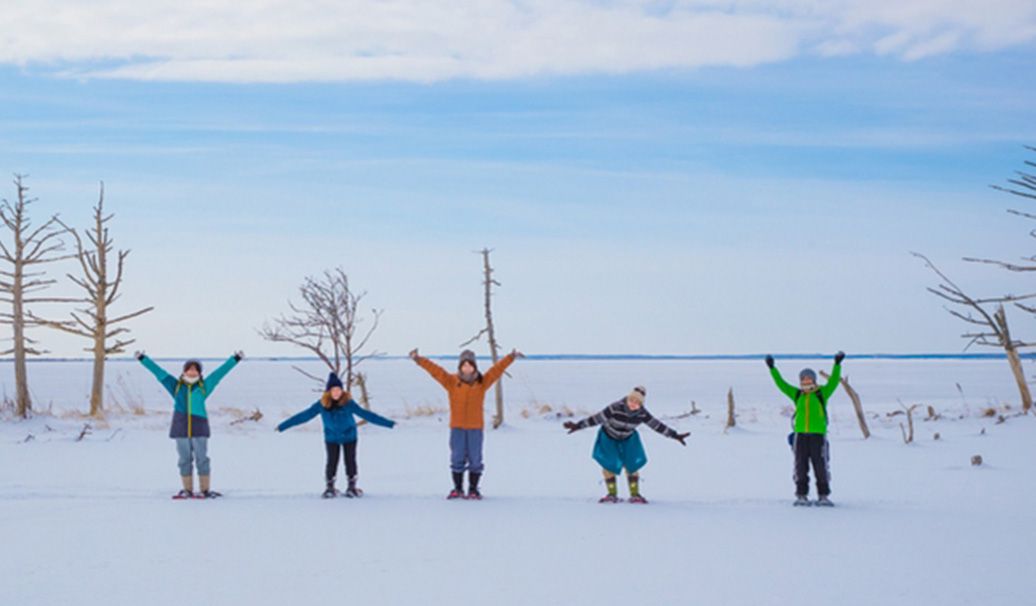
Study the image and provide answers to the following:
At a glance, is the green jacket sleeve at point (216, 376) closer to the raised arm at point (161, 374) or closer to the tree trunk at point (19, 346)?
the raised arm at point (161, 374)

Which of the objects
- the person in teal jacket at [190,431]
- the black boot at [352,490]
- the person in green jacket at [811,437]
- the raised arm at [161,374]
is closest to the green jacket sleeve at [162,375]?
the raised arm at [161,374]

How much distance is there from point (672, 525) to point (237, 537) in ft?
14.2

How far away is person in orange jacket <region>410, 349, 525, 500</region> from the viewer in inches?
486

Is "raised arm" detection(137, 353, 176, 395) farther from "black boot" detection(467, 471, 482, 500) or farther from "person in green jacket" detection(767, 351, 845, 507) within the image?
"person in green jacket" detection(767, 351, 845, 507)

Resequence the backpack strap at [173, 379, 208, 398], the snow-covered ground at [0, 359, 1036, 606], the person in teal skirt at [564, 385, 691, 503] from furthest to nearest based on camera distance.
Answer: the backpack strap at [173, 379, 208, 398] < the person in teal skirt at [564, 385, 691, 503] < the snow-covered ground at [0, 359, 1036, 606]

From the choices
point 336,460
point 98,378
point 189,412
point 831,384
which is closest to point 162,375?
point 189,412

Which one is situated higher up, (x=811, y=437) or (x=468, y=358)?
(x=468, y=358)

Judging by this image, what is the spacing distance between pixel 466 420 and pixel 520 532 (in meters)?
2.97

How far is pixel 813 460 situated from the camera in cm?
1175

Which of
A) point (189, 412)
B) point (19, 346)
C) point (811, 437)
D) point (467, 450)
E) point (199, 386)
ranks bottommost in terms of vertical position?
point (467, 450)

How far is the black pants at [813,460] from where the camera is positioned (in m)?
11.7

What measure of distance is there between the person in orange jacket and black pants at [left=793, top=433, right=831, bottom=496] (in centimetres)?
366

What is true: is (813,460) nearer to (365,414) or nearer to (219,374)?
(365,414)

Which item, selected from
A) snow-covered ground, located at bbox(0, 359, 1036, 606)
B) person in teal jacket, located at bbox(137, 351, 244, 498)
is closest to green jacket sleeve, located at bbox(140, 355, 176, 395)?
person in teal jacket, located at bbox(137, 351, 244, 498)
